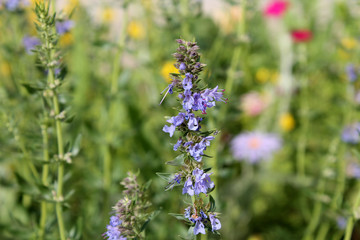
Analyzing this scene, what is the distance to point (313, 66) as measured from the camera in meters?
2.69

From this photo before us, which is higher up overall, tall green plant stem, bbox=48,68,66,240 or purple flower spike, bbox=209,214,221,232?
tall green plant stem, bbox=48,68,66,240

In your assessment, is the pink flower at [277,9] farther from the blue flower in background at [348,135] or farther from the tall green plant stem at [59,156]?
the tall green plant stem at [59,156]

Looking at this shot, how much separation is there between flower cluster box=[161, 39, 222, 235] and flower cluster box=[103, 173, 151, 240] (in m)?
0.16

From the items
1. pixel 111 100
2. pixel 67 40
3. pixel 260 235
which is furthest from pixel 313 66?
pixel 67 40

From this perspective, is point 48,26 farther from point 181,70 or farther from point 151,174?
point 151,174

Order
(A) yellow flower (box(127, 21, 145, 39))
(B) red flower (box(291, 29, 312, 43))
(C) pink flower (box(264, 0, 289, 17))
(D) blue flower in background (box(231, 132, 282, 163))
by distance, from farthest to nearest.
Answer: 1. (A) yellow flower (box(127, 21, 145, 39))
2. (C) pink flower (box(264, 0, 289, 17))
3. (D) blue flower in background (box(231, 132, 282, 163))
4. (B) red flower (box(291, 29, 312, 43))

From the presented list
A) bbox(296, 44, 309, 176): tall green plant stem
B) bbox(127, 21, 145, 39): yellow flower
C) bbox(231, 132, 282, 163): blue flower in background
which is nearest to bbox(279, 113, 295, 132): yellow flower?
bbox(231, 132, 282, 163): blue flower in background

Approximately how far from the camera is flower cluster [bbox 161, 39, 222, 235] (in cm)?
94

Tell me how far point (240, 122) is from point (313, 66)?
1199 millimetres

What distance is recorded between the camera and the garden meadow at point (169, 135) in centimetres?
125

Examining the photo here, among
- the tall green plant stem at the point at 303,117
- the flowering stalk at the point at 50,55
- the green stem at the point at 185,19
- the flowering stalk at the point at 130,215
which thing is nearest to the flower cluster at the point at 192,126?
the flowering stalk at the point at 130,215

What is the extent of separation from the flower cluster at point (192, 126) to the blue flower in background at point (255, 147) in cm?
203

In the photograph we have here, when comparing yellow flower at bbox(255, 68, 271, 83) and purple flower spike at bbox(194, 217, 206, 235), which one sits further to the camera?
yellow flower at bbox(255, 68, 271, 83)

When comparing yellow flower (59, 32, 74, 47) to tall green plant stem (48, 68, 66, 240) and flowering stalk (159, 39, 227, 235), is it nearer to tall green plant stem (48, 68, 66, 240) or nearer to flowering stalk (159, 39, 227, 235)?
tall green plant stem (48, 68, 66, 240)
